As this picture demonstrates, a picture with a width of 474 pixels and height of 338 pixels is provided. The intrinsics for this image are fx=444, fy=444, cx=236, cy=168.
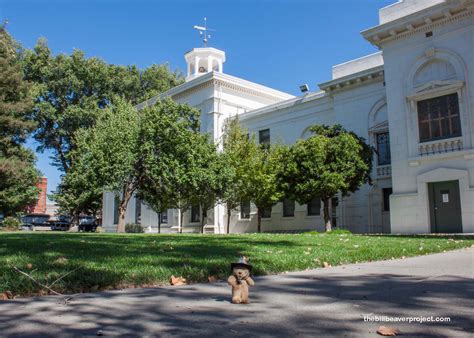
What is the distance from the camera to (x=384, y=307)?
140 inches

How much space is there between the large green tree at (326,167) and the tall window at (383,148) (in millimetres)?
1762

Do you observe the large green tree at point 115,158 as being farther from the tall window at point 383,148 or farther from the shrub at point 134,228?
the tall window at point 383,148

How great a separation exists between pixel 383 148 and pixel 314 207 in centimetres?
581

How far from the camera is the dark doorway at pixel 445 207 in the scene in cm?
1877

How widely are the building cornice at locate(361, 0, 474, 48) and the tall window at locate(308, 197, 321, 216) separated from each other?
1019 cm

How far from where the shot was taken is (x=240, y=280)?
3703 millimetres

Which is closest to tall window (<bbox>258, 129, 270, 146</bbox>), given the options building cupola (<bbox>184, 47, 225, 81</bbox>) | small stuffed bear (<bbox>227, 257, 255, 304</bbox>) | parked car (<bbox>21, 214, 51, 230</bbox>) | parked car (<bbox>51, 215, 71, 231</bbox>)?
building cupola (<bbox>184, 47, 225, 81</bbox>)

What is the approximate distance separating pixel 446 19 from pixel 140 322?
67.2 feet

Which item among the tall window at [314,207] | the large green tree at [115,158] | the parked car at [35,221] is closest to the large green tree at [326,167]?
the tall window at [314,207]

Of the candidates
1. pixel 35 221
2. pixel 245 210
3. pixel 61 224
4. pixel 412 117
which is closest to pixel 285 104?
pixel 245 210

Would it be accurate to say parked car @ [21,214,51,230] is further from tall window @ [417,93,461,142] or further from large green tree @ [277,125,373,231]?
tall window @ [417,93,461,142]

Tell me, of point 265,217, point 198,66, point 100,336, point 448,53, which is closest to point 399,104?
point 448,53

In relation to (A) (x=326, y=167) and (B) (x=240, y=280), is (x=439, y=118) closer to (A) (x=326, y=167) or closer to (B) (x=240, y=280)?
(A) (x=326, y=167)

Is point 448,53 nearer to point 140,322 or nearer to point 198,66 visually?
point 140,322
